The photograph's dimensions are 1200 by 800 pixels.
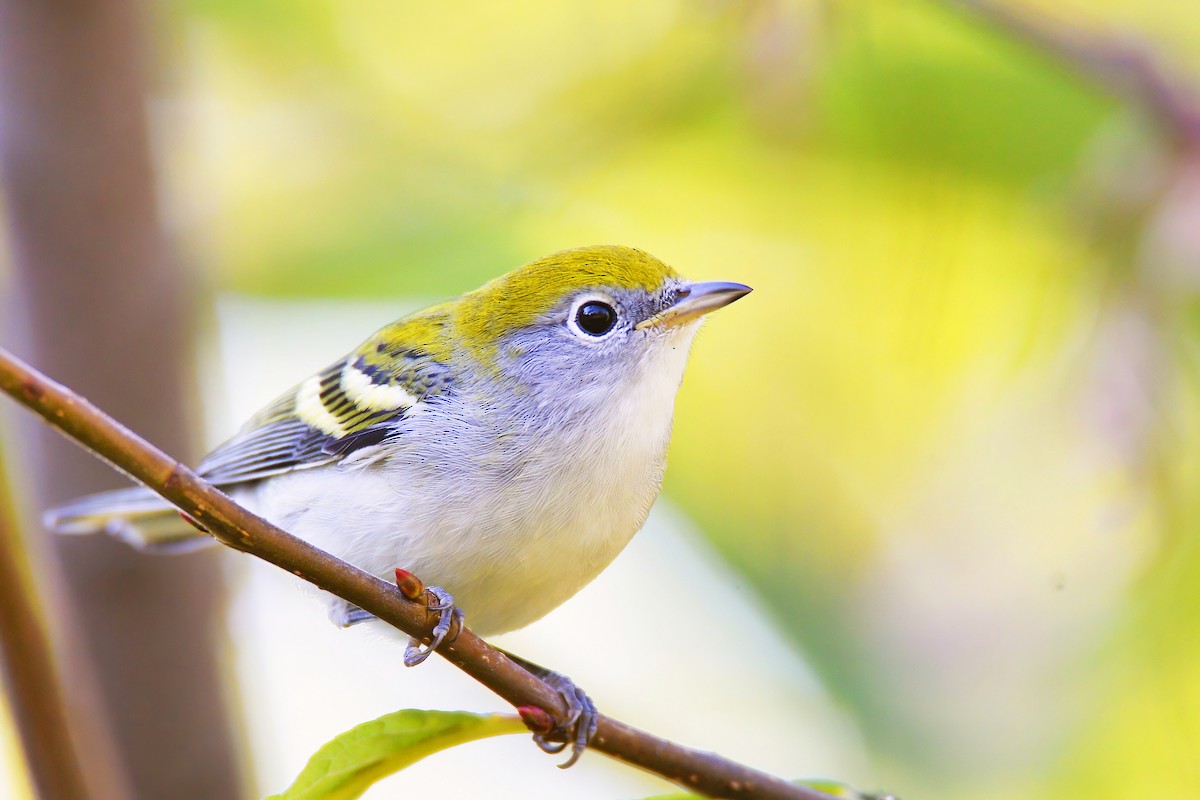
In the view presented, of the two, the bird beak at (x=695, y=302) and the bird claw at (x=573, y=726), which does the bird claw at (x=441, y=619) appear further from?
the bird beak at (x=695, y=302)

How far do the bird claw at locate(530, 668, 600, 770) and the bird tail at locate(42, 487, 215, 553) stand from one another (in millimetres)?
981

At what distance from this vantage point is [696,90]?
3.53 meters

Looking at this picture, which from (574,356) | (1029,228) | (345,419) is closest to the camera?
(574,356)

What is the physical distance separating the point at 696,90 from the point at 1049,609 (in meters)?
1.86

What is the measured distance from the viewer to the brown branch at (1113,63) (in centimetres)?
231

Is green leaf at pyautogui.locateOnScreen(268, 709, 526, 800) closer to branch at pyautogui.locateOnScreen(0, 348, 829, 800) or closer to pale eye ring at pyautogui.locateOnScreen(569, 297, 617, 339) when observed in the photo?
branch at pyautogui.locateOnScreen(0, 348, 829, 800)

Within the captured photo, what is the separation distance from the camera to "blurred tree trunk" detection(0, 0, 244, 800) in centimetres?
270

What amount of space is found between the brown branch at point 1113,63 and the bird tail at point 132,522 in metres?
2.10

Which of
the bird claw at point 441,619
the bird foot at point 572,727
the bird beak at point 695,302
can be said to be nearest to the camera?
the bird claw at point 441,619

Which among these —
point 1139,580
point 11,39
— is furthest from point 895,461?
point 11,39

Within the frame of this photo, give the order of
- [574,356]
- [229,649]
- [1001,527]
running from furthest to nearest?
[1001,527], [229,649], [574,356]

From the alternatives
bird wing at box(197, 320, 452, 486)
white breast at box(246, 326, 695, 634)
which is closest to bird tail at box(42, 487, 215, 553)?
bird wing at box(197, 320, 452, 486)

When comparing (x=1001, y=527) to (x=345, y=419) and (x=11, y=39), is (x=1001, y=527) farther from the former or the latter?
(x=11, y=39)

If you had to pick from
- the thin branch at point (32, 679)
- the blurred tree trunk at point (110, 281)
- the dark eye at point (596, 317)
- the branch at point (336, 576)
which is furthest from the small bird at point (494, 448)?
the thin branch at point (32, 679)
